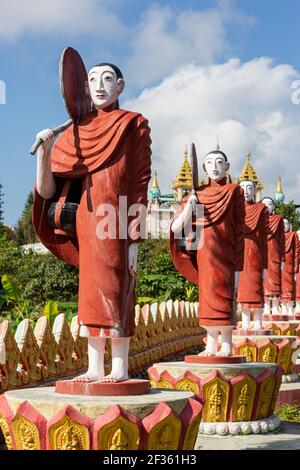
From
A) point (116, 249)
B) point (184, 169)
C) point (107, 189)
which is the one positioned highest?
point (184, 169)

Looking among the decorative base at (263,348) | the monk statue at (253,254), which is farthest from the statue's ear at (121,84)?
the decorative base at (263,348)

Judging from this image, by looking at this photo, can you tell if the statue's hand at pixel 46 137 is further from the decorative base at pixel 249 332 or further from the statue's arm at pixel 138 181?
the decorative base at pixel 249 332

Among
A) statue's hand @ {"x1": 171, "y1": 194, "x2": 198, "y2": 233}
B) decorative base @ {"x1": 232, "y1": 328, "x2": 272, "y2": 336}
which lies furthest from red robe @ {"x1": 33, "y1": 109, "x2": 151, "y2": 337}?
decorative base @ {"x1": 232, "y1": 328, "x2": 272, "y2": 336}

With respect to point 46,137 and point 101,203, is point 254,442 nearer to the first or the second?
point 101,203

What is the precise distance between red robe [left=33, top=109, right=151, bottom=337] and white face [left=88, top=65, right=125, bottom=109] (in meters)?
0.09

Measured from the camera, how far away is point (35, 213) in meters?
4.59

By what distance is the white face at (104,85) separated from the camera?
4.58m

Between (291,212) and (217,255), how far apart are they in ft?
95.6

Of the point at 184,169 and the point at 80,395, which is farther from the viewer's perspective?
the point at 184,169

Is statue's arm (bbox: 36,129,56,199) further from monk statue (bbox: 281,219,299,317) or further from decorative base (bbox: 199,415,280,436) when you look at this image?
monk statue (bbox: 281,219,299,317)

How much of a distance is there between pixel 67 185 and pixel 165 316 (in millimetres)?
7634

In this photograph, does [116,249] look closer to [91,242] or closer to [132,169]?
[91,242]

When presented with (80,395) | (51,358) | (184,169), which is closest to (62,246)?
(80,395)

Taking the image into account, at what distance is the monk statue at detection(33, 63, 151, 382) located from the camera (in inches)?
169
